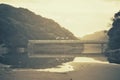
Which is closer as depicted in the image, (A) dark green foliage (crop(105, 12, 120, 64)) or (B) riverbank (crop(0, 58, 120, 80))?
(B) riverbank (crop(0, 58, 120, 80))

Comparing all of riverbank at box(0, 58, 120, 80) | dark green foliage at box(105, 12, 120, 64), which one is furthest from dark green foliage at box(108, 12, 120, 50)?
riverbank at box(0, 58, 120, 80)

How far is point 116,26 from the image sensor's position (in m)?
156

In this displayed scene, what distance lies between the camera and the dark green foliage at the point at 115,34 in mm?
142812

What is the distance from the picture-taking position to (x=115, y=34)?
146m

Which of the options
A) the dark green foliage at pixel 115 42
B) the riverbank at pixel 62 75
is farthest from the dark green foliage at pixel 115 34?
the riverbank at pixel 62 75

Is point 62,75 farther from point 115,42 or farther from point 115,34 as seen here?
point 115,34

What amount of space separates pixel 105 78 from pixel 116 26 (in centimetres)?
Result: 8063

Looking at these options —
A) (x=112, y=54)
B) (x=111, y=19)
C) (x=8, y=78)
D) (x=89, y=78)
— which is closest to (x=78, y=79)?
(x=89, y=78)

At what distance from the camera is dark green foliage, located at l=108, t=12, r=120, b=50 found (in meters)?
143

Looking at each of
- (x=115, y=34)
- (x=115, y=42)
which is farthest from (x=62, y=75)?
(x=115, y=34)

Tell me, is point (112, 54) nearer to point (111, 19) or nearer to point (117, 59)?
point (117, 59)

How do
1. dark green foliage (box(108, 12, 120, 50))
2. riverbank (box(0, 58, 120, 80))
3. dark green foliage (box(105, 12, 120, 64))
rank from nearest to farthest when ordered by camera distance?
riverbank (box(0, 58, 120, 80)) < dark green foliage (box(105, 12, 120, 64)) < dark green foliage (box(108, 12, 120, 50))

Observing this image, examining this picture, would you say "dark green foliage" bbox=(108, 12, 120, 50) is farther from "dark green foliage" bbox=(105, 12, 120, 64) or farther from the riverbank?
the riverbank

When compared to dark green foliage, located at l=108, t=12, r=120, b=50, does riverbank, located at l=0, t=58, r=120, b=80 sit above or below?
below
